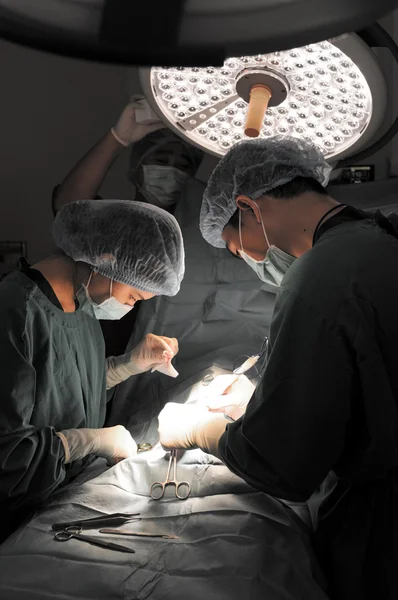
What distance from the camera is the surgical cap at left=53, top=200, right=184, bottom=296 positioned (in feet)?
5.97

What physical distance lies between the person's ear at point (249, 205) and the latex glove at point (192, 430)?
59cm

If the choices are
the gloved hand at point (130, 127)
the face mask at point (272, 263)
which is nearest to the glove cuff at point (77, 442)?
the face mask at point (272, 263)

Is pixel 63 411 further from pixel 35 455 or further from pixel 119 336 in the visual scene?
pixel 119 336

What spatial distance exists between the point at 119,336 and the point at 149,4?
222 cm

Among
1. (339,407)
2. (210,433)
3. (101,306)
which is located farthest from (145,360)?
(339,407)

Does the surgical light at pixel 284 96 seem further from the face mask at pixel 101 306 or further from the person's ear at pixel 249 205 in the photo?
the face mask at pixel 101 306

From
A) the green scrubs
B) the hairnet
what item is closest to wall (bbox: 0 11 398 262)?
the hairnet

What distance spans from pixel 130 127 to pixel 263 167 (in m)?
0.89

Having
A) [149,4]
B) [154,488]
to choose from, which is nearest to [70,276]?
[154,488]

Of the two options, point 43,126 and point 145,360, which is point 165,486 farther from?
point 43,126

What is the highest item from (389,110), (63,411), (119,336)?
(389,110)

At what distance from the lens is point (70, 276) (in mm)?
1931

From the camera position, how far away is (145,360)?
221 cm

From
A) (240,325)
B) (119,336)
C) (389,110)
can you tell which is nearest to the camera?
(389,110)
